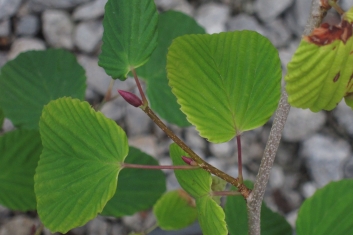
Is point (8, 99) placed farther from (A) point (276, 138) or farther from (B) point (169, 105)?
(A) point (276, 138)

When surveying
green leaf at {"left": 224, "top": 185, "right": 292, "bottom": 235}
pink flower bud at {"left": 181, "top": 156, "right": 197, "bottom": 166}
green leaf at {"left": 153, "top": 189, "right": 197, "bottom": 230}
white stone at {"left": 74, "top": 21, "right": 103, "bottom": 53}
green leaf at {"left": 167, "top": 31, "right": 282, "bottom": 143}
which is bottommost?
green leaf at {"left": 153, "top": 189, "right": 197, "bottom": 230}

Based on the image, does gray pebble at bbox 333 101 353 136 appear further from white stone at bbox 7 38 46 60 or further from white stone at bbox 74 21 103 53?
white stone at bbox 7 38 46 60

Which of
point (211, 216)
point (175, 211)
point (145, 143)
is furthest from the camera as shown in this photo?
point (145, 143)

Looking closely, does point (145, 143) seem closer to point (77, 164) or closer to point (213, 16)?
point (213, 16)

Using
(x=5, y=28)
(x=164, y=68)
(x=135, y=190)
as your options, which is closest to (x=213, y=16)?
(x=5, y=28)

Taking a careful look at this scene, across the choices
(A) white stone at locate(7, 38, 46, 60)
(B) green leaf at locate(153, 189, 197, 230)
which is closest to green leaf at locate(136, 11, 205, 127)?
(B) green leaf at locate(153, 189, 197, 230)

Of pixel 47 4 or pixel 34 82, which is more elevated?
pixel 34 82

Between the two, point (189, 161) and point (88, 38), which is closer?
point (189, 161)
